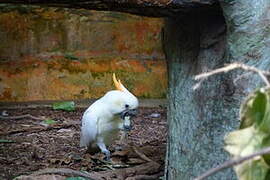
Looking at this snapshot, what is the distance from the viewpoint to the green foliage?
2.06ft

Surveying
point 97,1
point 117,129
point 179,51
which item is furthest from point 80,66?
point 97,1

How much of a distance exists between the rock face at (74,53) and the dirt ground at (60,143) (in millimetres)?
192

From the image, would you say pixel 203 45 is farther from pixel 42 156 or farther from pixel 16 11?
pixel 16 11

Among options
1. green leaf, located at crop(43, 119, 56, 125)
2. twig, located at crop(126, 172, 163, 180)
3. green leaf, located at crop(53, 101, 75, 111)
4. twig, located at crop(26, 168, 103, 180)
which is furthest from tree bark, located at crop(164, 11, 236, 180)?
green leaf, located at crop(53, 101, 75, 111)

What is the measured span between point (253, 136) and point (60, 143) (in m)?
2.98

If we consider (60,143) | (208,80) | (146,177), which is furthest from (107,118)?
(208,80)

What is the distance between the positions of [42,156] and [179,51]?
125 cm

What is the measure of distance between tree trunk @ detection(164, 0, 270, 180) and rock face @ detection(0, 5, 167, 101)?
2140 mm

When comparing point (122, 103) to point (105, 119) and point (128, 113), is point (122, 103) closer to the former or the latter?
point (128, 113)

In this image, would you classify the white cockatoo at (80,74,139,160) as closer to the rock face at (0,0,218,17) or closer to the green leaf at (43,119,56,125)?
the green leaf at (43,119,56,125)

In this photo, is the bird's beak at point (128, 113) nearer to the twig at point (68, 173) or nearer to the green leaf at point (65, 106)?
the twig at point (68, 173)

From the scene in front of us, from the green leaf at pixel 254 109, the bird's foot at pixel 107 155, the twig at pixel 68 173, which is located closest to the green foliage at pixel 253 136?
the green leaf at pixel 254 109

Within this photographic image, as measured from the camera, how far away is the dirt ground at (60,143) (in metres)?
3.00

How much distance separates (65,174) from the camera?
2.68 m
